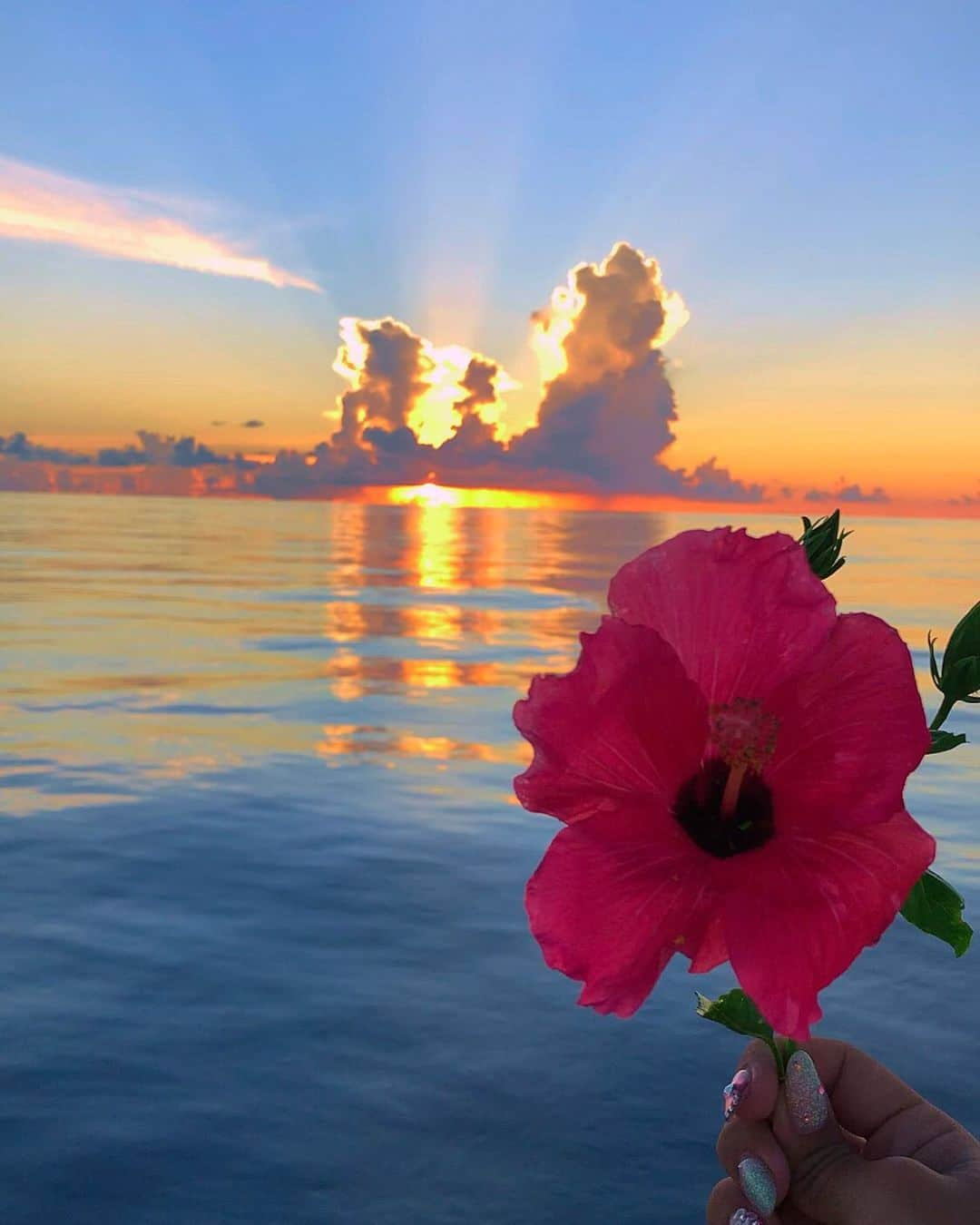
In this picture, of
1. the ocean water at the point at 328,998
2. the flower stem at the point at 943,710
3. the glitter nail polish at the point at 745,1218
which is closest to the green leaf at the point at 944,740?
→ the flower stem at the point at 943,710

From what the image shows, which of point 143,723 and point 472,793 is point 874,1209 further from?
point 143,723

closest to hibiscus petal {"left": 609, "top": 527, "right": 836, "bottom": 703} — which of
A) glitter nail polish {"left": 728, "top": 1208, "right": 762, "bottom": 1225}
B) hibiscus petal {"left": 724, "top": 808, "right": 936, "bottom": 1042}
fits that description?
hibiscus petal {"left": 724, "top": 808, "right": 936, "bottom": 1042}

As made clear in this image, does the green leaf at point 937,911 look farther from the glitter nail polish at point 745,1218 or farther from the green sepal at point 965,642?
the glitter nail polish at point 745,1218

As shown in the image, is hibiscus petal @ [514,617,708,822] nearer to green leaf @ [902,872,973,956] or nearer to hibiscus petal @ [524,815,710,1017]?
hibiscus petal @ [524,815,710,1017]

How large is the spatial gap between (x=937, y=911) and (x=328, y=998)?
566 centimetres

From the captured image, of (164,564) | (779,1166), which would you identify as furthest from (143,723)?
(164,564)

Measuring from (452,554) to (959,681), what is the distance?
56.8 metres

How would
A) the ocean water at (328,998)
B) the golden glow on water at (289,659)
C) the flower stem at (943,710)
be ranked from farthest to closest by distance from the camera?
the golden glow on water at (289,659)
the ocean water at (328,998)
the flower stem at (943,710)

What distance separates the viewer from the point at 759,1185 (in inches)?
40.9

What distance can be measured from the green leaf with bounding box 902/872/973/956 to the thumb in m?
0.26

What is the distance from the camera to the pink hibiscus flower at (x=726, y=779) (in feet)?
2.51

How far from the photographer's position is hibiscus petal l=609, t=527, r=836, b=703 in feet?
2.68

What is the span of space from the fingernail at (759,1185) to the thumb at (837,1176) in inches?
1.3

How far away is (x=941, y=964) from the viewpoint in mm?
6953
